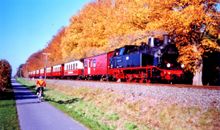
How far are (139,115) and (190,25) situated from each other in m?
11.1

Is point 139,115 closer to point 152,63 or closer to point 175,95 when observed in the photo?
→ point 175,95

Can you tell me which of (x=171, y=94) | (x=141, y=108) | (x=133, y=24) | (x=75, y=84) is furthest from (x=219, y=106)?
(x=75, y=84)

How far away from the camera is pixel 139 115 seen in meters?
14.7

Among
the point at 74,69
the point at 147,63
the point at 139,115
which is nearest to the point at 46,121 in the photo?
the point at 139,115

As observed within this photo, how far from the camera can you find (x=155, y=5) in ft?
82.6

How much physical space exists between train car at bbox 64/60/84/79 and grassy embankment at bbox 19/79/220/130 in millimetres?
Result: 23092

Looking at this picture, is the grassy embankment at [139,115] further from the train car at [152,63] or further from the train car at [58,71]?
the train car at [58,71]

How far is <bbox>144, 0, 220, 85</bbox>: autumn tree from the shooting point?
76.5 feet

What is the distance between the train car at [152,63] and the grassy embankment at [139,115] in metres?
3.58

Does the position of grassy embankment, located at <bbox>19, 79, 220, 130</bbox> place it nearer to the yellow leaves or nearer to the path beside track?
the path beside track

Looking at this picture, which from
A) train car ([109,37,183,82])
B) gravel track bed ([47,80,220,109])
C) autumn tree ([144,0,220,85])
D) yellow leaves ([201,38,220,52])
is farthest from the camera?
yellow leaves ([201,38,220,52])

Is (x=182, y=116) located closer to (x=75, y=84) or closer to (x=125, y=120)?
(x=125, y=120)

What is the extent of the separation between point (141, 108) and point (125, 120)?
3.15 ft

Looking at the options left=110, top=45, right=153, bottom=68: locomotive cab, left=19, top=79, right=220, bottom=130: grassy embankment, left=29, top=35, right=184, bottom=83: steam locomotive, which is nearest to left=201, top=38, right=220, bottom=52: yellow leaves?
left=29, top=35, right=184, bottom=83: steam locomotive
